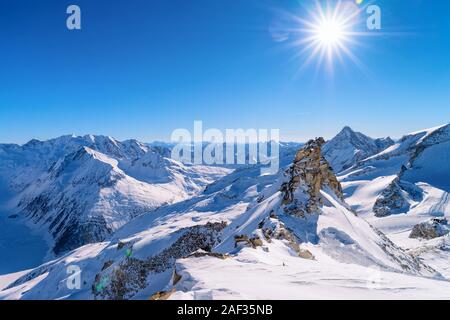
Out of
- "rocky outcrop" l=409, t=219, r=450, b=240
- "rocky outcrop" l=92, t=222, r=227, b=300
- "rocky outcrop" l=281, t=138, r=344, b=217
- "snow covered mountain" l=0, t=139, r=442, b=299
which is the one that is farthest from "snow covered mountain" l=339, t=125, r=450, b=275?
"rocky outcrop" l=92, t=222, r=227, b=300

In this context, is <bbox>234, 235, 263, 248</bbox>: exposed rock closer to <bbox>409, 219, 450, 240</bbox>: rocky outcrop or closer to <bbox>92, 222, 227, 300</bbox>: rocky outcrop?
<bbox>92, 222, 227, 300</bbox>: rocky outcrop

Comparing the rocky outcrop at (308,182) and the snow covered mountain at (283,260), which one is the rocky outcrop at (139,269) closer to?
the snow covered mountain at (283,260)

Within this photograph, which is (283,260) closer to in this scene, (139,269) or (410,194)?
(139,269)

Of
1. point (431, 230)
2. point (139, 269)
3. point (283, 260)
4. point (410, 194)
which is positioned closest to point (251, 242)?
point (283, 260)

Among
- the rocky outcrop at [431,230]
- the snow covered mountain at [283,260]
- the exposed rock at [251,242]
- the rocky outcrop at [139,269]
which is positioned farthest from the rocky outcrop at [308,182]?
the rocky outcrop at [431,230]
